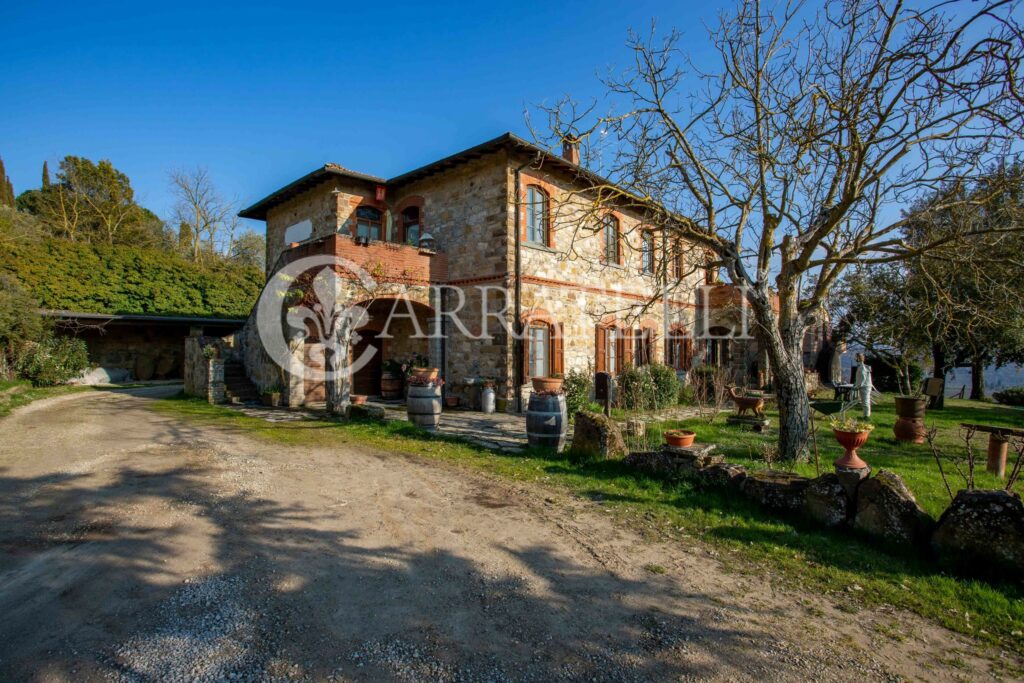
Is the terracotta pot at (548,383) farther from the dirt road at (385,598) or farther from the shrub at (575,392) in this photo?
the dirt road at (385,598)

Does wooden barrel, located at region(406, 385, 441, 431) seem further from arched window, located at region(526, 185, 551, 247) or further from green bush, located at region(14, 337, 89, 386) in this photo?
green bush, located at region(14, 337, 89, 386)

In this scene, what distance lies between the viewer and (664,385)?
41.8 feet

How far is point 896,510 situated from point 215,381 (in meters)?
13.9

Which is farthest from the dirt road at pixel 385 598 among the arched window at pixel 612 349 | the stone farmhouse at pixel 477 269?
the arched window at pixel 612 349

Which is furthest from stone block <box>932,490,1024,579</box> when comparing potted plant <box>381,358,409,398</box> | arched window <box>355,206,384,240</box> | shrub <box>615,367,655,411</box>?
arched window <box>355,206,384,240</box>

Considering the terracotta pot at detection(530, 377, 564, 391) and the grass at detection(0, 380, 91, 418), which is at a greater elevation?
the terracotta pot at detection(530, 377, 564, 391)

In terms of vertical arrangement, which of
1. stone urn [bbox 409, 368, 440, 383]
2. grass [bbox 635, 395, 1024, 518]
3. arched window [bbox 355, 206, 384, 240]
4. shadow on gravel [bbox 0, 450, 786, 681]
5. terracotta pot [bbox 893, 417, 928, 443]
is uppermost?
arched window [bbox 355, 206, 384, 240]

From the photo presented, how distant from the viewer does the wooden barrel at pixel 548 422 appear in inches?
286

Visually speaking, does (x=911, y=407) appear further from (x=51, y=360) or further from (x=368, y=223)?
(x=51, y=360)

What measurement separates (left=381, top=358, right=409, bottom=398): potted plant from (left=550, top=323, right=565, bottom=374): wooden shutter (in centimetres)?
425

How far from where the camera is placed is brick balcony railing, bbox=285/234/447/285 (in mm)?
10820

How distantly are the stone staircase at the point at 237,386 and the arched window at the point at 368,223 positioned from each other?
16.5 ft

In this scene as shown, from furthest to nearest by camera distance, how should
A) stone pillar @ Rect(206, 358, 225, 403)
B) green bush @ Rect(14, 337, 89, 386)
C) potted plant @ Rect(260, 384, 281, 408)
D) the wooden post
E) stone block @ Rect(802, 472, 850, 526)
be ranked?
green bush @ Rect(14, 337, 89, 386) < stone pillar @ Rect(206, 358, 225, 403) < potted plant @ Rect(260, 384, 281, 408) < the wooden post < stone block @ Rect(802, 472, 850, 526)

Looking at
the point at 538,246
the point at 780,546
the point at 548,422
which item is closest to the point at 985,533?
the point at 780,546
